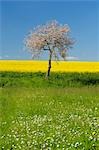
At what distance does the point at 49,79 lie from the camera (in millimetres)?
48406

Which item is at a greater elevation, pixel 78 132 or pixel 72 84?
pixel 78 132

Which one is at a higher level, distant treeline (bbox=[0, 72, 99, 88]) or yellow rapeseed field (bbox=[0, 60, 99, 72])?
yellow rapeseed field (bbox=[0, 60, 99, 72])

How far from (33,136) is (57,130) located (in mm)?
797

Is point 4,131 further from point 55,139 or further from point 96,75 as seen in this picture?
point 96,75

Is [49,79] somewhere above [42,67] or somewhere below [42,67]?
below

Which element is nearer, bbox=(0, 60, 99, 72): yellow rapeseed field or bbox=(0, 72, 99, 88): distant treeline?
bbox=(0, 72, 99, 88): distant treeline

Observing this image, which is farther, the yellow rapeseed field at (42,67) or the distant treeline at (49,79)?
the yellow rapeseed field at (42,67)

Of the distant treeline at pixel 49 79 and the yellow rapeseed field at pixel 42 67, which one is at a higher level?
the yellow rapeseed field at pixel 42 67

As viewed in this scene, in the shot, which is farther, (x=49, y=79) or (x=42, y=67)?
(x=42, y=67)

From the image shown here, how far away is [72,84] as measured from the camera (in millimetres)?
45844

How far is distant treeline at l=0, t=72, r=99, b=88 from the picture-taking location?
45688mm

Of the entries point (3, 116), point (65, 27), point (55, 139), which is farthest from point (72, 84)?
point (55, 139)

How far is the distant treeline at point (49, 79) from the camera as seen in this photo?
4569cm

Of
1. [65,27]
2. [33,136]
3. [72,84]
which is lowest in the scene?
[72,84]
